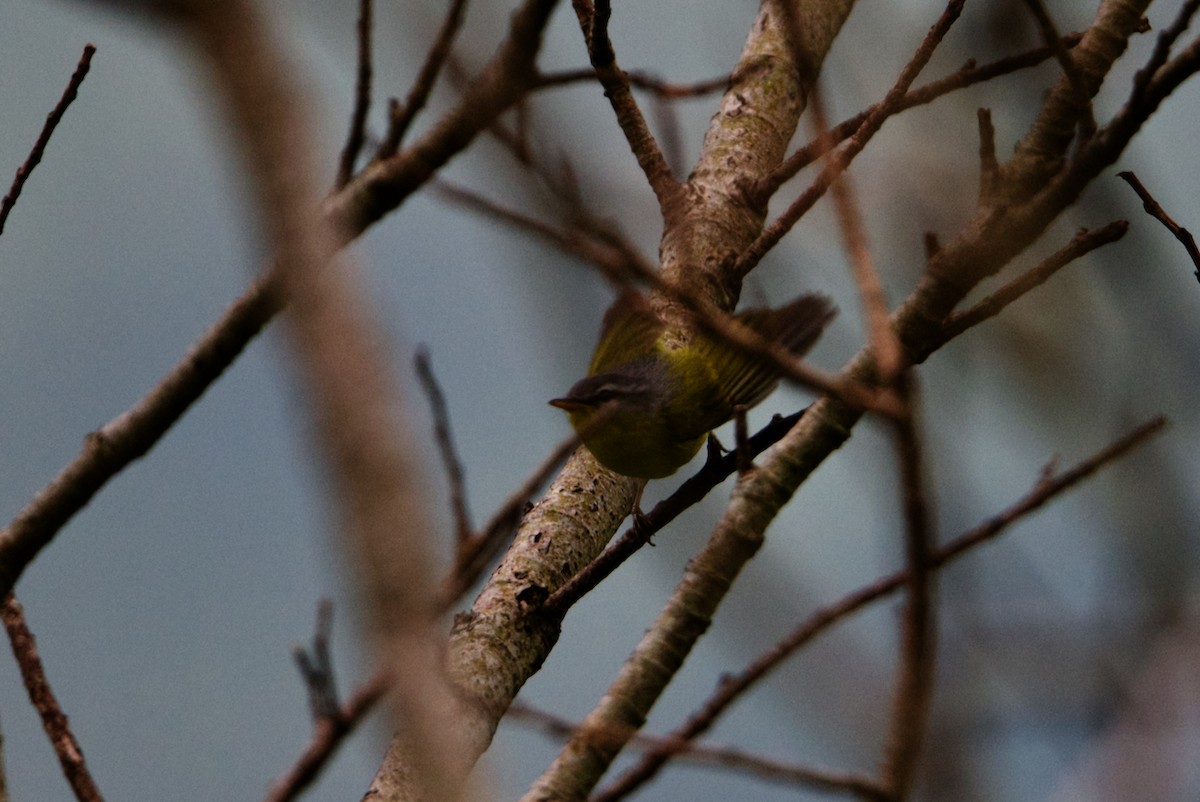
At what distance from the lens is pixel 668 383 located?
5.53m

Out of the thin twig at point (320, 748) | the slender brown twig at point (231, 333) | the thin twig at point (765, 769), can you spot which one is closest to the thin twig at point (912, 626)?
the thin twig at point (765, 769)

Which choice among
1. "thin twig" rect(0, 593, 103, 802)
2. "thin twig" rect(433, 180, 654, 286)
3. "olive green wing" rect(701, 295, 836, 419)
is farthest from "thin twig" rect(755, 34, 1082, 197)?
"thin twig" rect(0, 593, 103, 802)

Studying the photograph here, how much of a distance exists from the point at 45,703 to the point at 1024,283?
244cm

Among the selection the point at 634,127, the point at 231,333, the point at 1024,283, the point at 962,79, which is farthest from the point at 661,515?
the point at 962,79

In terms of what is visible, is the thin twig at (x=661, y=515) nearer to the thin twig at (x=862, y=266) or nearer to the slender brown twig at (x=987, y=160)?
the slender brown twig at (x=987, y=160)

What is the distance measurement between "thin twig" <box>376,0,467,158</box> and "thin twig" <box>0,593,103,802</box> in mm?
1324

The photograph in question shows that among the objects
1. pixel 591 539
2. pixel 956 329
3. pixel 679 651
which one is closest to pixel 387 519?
pixel 679 651

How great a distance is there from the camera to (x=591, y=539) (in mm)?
4145

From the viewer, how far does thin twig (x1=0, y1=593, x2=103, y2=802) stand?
2355 millimetres

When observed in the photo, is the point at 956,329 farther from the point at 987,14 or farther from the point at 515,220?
the point at 987,14

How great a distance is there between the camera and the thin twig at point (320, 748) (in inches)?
70.7

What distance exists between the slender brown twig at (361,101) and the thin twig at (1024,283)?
1.39 m

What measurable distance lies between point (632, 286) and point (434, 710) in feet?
3.31

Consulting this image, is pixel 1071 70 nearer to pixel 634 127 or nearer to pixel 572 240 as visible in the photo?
pixel 572 240
